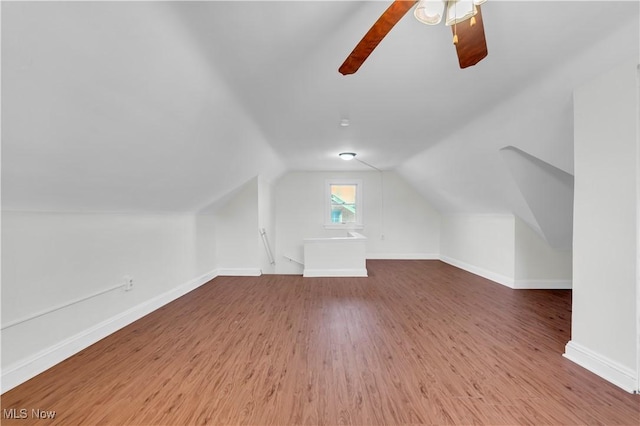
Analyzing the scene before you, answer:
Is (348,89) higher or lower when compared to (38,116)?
higher

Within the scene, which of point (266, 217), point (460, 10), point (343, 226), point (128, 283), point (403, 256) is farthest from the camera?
point (343, 226)

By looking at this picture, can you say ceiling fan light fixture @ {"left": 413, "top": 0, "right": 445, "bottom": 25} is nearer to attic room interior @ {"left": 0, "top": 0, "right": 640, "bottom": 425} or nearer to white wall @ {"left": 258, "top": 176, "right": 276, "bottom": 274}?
attic room interior @ {"left": 0, "top": 0, "right": 640, "bottom": 425}

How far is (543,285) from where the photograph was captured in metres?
4.07

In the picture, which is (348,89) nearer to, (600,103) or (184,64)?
(184,64)

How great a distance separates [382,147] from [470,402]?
3.49 metres

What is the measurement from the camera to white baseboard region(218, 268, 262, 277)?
4965mm

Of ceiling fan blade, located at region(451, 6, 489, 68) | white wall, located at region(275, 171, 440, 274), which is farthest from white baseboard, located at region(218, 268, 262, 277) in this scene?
ceiling fan blade, located at region(451, 6, 489, 68)

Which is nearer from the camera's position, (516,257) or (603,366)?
(603,366)

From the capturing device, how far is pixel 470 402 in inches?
64.7

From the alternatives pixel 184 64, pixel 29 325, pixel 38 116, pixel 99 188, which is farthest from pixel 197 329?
pixel 184 64

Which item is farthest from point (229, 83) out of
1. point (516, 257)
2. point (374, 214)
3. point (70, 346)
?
point (374, 214)

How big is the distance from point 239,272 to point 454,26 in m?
4.62

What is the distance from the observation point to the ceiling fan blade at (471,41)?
1252 millimetres

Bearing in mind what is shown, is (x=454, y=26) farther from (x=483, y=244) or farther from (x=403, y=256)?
(x=403, y=256)
